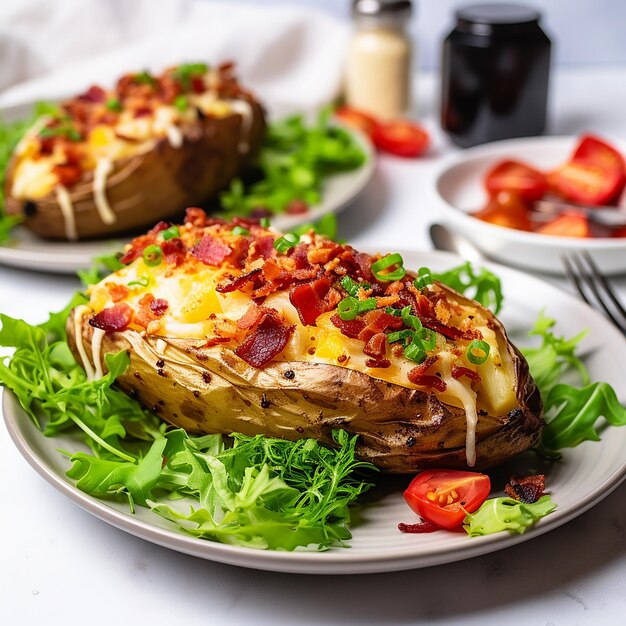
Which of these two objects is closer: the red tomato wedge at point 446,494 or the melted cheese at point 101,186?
the red tomato wedge at point 446,494

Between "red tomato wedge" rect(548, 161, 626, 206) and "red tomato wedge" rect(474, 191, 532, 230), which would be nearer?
"red tomato wedge" rect(474, 191, 532, 230)

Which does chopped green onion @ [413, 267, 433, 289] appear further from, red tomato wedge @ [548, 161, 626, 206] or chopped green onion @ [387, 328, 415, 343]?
red tomato wedge @ [548, 161, 626, 206]

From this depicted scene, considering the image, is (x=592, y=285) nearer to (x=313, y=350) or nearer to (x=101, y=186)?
(x=313, y=350)

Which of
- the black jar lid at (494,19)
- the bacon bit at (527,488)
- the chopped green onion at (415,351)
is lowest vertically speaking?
the bacon bit at (527,488)

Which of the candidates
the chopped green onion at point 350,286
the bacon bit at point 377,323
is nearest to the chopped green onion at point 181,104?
the chopped green onion at point 350,286

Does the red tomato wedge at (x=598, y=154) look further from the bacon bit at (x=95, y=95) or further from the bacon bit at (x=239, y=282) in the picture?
the bacon bit at (x=239, y=282)

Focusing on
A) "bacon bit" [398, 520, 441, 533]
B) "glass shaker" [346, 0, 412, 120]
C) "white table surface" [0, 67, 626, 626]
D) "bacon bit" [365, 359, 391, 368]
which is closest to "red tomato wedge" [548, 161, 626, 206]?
"glass shaker" [346, 0, 412, 120]

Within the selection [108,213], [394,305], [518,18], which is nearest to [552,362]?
[394,305]

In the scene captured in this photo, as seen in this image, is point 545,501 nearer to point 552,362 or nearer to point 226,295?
point 552,362
